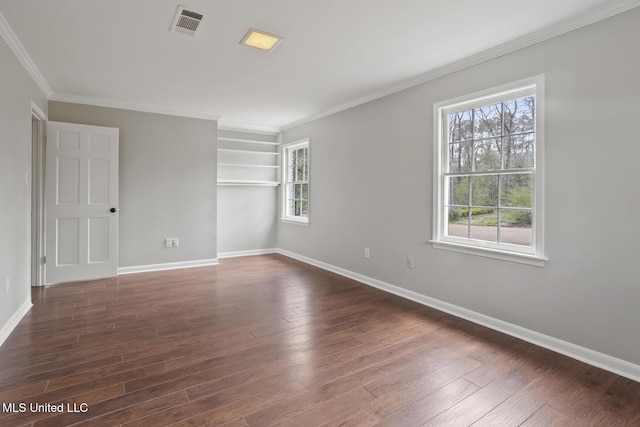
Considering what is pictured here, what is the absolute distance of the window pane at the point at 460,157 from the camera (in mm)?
3314

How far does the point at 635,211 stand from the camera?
223 centimetres

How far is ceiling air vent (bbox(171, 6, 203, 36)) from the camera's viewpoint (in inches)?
96.0

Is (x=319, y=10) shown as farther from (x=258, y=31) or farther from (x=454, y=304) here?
(x=454, y=304)

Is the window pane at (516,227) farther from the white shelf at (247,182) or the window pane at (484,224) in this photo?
the white shelf at (247,182)

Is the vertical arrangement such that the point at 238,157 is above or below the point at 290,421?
above

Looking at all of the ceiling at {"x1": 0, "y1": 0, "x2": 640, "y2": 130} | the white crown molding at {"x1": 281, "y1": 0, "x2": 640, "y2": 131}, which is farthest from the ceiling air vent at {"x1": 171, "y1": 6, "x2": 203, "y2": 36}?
the white crown molding at {"x1": 281, "y1": 0, "x2": 640, "y2": 131}

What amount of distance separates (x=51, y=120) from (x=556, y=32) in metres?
5.62

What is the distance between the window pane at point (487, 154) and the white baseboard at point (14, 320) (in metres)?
4.23

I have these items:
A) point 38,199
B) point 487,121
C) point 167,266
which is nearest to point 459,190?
point 487,121

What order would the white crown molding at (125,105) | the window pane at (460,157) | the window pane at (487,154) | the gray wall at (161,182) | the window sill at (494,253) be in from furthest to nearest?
1. the gray wall at (161,182)
2. the white crown molding at (125,105)
3. the window pane at (460,157)
4. the window pane at (487,154)
5. the window sill at (494,253)

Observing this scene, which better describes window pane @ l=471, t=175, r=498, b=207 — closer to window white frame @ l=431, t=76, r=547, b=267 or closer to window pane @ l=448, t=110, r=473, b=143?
window white frame @ l=431, t=76, r=547, b=267

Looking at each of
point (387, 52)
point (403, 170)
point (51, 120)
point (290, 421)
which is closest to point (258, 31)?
point (387, 52)

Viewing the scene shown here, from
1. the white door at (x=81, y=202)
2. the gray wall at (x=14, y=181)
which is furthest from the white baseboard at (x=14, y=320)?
the white door at (x=81, y=202)

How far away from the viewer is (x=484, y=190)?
3.17 meters
